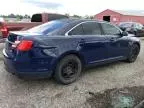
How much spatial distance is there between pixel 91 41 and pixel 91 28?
1.52 ft

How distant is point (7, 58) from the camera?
190 inches

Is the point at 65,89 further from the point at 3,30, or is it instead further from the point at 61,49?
the point at 3,30

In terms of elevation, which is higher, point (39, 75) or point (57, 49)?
point (57, 49)

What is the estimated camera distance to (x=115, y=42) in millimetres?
6469

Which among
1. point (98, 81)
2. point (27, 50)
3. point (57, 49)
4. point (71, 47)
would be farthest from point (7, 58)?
point (98, 81)

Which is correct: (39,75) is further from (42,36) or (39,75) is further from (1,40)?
(1,40)

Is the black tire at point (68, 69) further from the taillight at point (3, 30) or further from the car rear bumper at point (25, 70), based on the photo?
the taillight at point (3, 30)

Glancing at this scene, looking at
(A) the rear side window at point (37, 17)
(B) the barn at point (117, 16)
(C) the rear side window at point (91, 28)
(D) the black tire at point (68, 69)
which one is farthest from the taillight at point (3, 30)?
(B) the barn at point (117, 16)

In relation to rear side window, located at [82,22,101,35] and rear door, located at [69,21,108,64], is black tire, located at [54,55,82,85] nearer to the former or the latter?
rear door, located at [69,21,108,64]

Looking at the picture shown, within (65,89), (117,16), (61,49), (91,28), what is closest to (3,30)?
(91,28)

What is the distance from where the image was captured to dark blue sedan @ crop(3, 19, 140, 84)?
4.54m

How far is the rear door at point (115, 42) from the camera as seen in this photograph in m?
6.25

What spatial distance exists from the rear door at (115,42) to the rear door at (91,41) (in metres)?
0.24

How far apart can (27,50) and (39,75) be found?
2.04ft
